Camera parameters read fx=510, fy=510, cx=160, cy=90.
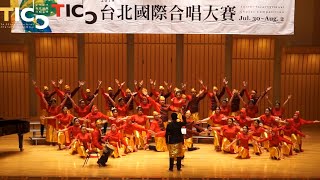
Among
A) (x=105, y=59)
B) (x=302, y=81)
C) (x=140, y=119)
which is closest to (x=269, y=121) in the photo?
(x=140, y=119)

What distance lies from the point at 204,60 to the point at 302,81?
345cm

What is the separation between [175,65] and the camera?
696 inches

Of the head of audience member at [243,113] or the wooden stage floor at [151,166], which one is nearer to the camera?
the wooden stage floor at [151,166]

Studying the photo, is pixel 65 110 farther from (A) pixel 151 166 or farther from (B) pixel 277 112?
(B) pixel 277 112

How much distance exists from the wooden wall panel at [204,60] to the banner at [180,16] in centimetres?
496

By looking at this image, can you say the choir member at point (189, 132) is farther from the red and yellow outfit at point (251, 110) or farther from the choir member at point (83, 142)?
the choir member at point (83, 142)

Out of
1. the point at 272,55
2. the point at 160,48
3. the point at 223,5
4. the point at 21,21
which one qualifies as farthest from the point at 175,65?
the point at 21,21

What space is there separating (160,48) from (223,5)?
541 cm

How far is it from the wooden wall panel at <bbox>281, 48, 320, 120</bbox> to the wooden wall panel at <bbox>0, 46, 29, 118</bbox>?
8.95 meters

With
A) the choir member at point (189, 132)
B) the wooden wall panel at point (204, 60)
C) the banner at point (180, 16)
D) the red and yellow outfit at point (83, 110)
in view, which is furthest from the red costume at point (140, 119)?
the wooden wall panel at point (204, 60)

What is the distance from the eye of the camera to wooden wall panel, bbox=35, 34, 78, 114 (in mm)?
17688

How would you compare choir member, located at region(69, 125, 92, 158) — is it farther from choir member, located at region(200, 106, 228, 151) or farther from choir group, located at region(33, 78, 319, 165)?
choir member, located at region(200, 106, 228, 151)

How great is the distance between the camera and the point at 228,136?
1280cm

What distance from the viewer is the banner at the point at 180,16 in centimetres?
1249
